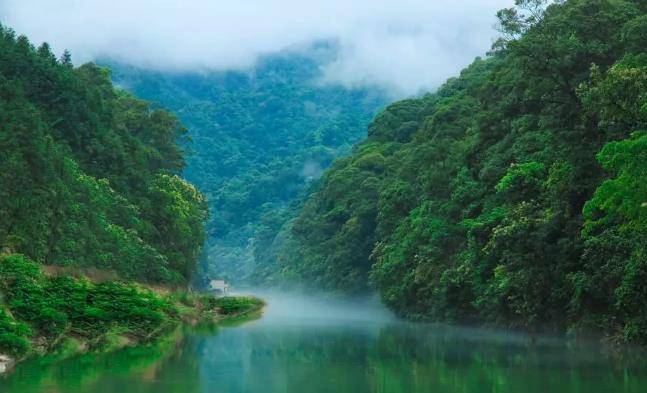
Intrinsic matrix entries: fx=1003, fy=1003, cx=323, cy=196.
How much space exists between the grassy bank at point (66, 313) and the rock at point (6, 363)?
388 mm

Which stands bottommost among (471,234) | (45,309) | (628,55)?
(45,309)

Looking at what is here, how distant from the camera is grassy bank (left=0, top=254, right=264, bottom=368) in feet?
95.1

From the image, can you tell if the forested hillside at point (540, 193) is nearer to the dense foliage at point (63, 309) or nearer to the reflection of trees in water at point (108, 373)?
the reflection of trees in water at point (108, 373)

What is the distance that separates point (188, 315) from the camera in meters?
52.8

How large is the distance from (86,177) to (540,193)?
85.4 ft

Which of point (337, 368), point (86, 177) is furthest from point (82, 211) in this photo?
point (337, 368)

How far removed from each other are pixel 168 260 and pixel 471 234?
29.0 m

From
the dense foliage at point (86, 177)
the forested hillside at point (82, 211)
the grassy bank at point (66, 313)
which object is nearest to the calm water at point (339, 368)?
the grassy bank at point (66, 313)

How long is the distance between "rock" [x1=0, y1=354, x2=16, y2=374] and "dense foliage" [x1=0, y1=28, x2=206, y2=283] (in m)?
11.4

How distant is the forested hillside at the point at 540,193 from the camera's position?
30516 millimetres

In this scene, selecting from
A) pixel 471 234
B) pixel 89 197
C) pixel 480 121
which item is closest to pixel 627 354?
pixel 471 234

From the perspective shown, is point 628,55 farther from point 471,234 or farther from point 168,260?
point 168,260

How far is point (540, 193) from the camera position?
1554 inches

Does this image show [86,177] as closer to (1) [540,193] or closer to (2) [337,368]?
(1) [540,193]
